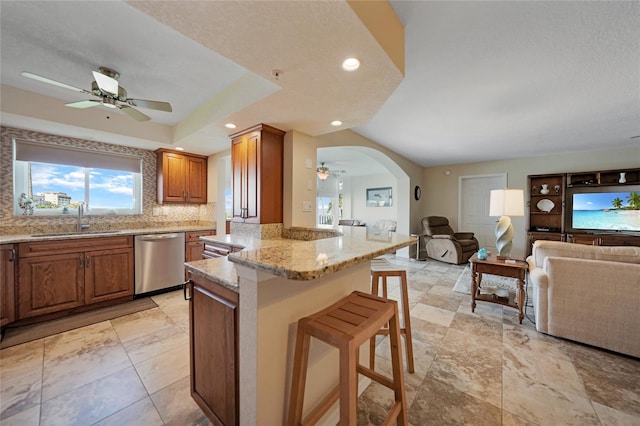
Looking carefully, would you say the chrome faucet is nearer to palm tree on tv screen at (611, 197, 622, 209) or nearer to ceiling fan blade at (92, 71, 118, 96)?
ceiling fan blade at (92, 71, 118, 96)

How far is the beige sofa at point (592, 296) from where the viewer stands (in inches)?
72.6

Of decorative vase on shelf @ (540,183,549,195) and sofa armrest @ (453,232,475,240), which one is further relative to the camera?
sofa armrest @ (453,232,475,240)


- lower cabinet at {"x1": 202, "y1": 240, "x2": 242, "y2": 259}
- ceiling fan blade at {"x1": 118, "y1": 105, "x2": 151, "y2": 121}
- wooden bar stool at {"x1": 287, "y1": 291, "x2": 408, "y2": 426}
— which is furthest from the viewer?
lower cabinet at {"x1": 202, "y1": 240, "x2": 242, "y2": 259}

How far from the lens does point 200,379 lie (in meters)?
1.34

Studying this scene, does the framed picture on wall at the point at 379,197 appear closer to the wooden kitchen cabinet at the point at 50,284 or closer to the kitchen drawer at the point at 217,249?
the kitchen drawer at the point at 217,249

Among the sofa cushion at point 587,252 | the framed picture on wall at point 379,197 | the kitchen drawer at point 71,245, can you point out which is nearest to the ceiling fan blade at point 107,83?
the kitchen drawer at point 71,245

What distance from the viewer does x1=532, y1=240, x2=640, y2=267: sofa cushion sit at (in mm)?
1955

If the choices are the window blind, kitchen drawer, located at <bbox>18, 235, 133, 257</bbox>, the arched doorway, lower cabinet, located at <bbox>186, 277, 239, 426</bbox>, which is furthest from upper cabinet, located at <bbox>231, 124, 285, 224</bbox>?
the arched doorway

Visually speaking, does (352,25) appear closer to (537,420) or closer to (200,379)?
(200,379)

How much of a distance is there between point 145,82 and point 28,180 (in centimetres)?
209

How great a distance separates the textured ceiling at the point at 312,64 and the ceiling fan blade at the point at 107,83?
19cm

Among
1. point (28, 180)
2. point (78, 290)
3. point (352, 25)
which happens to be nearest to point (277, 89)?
point (352, 25)

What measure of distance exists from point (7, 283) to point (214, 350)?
265 centimetres

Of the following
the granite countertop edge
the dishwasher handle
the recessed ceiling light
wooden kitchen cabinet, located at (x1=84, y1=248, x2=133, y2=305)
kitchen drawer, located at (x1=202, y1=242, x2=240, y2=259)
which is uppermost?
the recessed ceiling light
